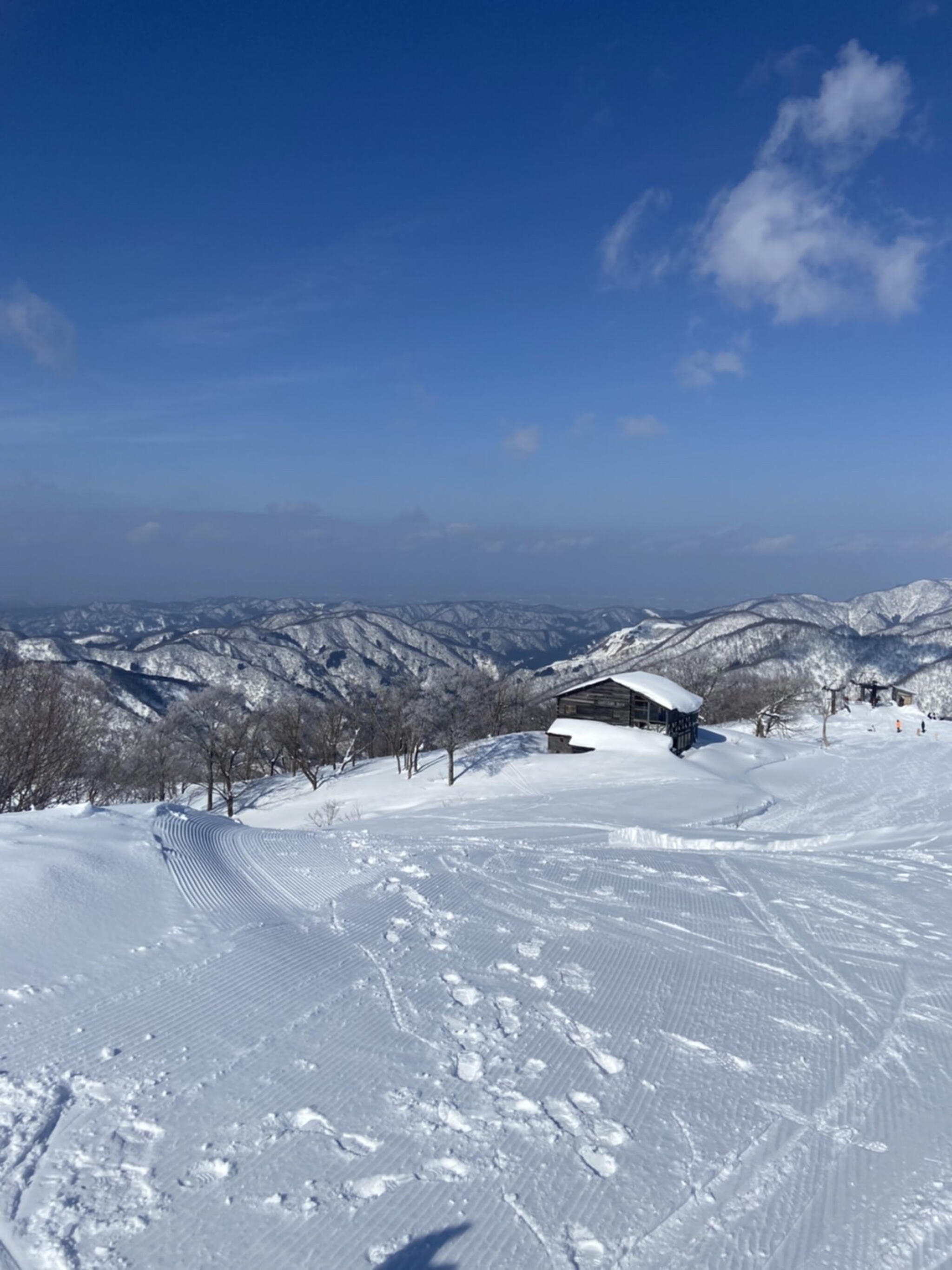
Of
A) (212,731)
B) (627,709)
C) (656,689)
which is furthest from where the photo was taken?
(627,709)

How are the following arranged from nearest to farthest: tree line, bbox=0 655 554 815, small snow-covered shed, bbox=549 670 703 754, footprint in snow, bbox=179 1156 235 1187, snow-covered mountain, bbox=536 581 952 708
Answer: footprint in snow, bbox=179 1156 235 1187 → tree line, bbox=0 655 554 815 → small snow-covered shed, bbox=549 670 703 754 → snow-covered mountain, bbox=536 581 952 708

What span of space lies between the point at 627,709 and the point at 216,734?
22.8 metres

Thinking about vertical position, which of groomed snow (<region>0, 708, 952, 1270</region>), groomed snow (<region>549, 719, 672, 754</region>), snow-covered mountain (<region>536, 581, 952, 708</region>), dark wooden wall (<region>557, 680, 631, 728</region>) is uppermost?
snow-covered mountain (<region>536, 581, 952, 708</region>)

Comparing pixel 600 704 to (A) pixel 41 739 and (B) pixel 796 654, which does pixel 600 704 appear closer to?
(A) pixel 41 739

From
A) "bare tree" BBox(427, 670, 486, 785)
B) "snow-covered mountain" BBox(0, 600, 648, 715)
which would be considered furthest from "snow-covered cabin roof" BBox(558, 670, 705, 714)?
"snow-covered mountain" BBox(0, 600, 648, 715)

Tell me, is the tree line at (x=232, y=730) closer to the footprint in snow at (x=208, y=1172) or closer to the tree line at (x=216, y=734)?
the tree line at (x=216, y=734)

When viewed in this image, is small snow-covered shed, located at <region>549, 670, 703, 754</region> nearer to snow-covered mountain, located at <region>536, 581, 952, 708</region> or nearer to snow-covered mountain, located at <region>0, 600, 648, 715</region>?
snow-covered mountain, located at <region>0, 600, 648, 715</region>

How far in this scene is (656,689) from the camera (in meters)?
38.5

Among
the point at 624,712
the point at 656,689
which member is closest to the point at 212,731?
the point at 624,712

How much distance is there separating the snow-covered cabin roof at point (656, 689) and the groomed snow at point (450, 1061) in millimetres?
26810

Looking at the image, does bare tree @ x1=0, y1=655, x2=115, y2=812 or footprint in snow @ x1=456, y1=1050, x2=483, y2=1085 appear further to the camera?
bare tree @ x1=0, y1=655, x2=115, y2=812

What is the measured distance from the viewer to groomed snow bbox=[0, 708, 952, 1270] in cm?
360

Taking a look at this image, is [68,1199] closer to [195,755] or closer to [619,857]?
[619,857]

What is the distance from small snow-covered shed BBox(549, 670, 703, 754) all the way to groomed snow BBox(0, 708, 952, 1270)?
26592 millimetres
